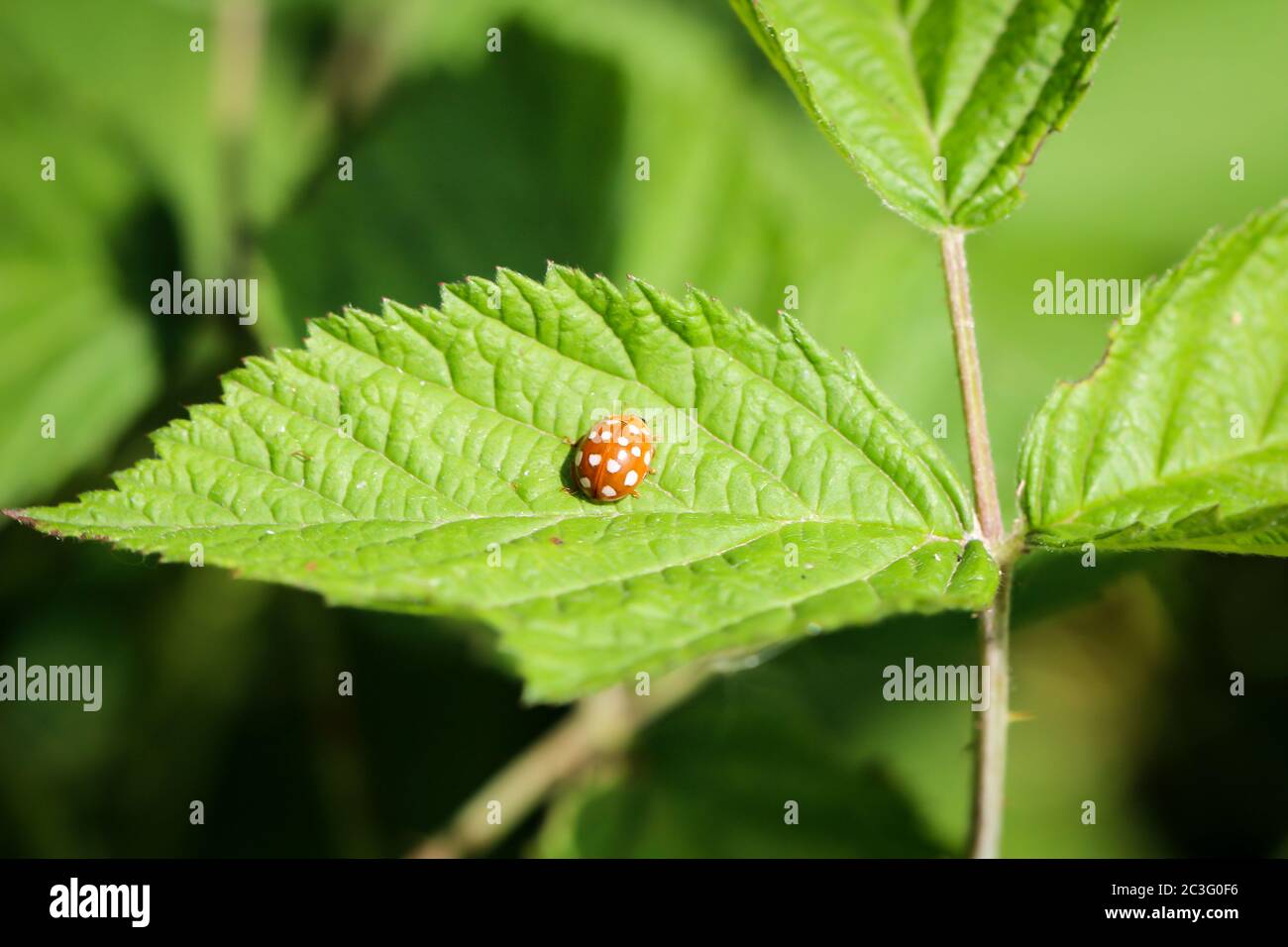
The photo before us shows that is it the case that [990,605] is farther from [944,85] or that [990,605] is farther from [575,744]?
[575,744]

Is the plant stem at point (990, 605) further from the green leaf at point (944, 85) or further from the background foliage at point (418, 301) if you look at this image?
the background foliage at point (418, 301)

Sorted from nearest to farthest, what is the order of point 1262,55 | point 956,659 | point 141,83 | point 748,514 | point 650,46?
point 748,514 → point 956,659 → point 650,46 → point 141,83 → point 1262,55

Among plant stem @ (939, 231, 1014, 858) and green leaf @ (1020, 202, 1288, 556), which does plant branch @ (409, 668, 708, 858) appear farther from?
green leaf @ (1020, 202, 1288, 556)

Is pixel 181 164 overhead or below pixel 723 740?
overhead

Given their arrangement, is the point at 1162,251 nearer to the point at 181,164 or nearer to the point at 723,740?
the point at 723,740

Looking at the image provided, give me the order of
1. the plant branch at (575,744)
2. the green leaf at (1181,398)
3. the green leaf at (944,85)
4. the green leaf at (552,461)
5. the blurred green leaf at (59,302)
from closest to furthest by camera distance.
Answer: the green leaf at (552,461) < the green leaf at (1181,398) < the green leaf at (944,85) < the plant branch at (575,744) < the blurred green leaf at (59,302)

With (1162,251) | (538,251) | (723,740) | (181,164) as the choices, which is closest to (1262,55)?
(1162,251)

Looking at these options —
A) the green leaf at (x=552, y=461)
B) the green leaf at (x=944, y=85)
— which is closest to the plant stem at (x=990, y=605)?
the green leaf at (x=552, y=461)
